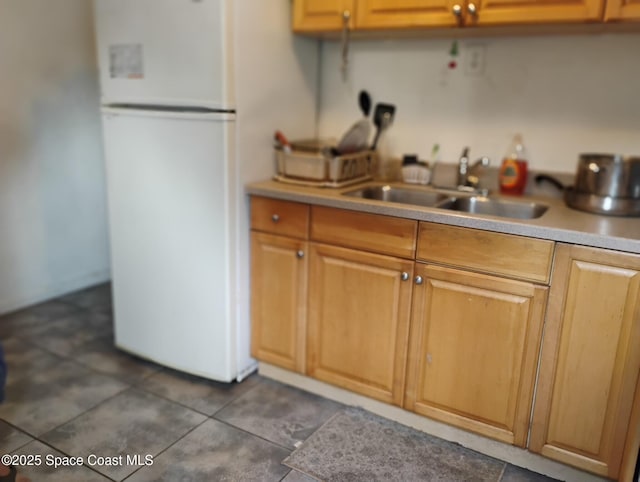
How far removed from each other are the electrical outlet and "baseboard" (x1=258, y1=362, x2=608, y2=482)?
4.75 feet

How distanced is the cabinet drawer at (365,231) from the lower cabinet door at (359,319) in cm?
3

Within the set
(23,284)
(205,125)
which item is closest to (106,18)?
(205,125)

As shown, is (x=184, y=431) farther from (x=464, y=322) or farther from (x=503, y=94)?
(x=503, y=94)

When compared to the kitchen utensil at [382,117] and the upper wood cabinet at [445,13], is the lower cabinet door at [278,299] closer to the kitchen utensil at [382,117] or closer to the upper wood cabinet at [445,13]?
the kitchen utensil at [382,117]

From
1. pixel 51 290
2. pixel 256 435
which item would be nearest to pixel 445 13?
pixel 256 435

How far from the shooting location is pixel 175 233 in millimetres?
2320

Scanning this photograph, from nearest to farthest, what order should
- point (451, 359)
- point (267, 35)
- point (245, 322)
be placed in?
point (451, 359) < point (267, 35) < point (245, 322)

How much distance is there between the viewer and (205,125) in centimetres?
213

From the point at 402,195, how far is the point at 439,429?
98 cm

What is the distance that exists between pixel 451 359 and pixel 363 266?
18.3 inches

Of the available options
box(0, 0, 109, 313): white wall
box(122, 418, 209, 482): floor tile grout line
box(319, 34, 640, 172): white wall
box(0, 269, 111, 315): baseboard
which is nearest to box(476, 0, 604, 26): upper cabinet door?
box(319, 34, 640, 172): white wall

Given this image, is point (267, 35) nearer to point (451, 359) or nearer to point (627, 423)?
point (451, 359)

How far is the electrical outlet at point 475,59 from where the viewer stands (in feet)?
7.50

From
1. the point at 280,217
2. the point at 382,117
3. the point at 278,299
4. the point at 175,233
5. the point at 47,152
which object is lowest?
the point at 278,299
